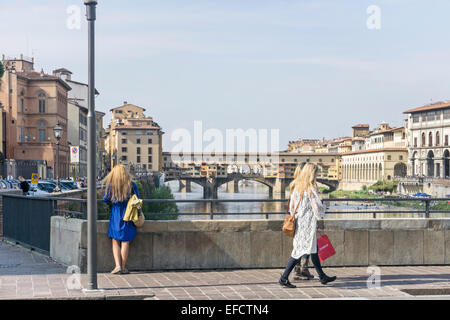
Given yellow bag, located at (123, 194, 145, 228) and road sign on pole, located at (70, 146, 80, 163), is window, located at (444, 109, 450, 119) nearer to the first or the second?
road sign on pole, located at (70, 146, 80, 163)

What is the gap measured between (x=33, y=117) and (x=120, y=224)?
70.2 meters

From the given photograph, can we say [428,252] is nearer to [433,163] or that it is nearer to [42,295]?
[42,295]

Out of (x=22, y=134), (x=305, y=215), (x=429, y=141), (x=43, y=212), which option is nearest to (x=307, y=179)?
(x=305, y=215)

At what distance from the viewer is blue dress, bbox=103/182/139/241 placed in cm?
962

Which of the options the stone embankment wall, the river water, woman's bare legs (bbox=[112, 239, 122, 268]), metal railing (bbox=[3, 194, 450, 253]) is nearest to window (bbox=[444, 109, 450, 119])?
the river water

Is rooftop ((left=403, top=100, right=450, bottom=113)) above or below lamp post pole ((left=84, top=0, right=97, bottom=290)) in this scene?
above

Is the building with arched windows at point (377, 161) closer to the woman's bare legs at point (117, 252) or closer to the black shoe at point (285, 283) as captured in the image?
the woman's bare legs at point (117, 252)

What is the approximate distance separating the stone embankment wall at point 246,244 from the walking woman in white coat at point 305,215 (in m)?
1.67

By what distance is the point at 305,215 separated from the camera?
8906 mm

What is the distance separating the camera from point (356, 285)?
905 cm

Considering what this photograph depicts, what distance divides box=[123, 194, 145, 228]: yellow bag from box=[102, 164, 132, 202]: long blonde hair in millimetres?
109

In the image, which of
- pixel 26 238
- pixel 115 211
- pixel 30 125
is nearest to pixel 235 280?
pixel 115 211
